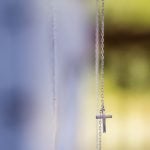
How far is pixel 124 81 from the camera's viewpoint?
110 cm

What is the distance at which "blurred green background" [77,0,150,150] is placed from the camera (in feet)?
3.56

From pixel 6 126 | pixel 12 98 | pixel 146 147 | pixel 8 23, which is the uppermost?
pixel 8 23

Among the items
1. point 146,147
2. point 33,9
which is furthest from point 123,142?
point 33,9

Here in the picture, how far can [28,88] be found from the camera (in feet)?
3.45

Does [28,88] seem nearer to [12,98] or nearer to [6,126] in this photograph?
[12,98]

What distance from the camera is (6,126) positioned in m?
1.05

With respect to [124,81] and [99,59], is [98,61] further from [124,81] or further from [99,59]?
[124,81]

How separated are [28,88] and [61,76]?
14 cm

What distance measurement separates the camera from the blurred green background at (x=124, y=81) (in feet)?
3.56

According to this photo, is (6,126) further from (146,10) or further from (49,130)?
(146,10)

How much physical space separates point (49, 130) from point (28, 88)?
192 mm

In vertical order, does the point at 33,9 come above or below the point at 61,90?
above

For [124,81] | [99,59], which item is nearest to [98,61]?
[99,59]

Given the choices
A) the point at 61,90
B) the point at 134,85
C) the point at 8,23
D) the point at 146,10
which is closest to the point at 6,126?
the point at 61,90
